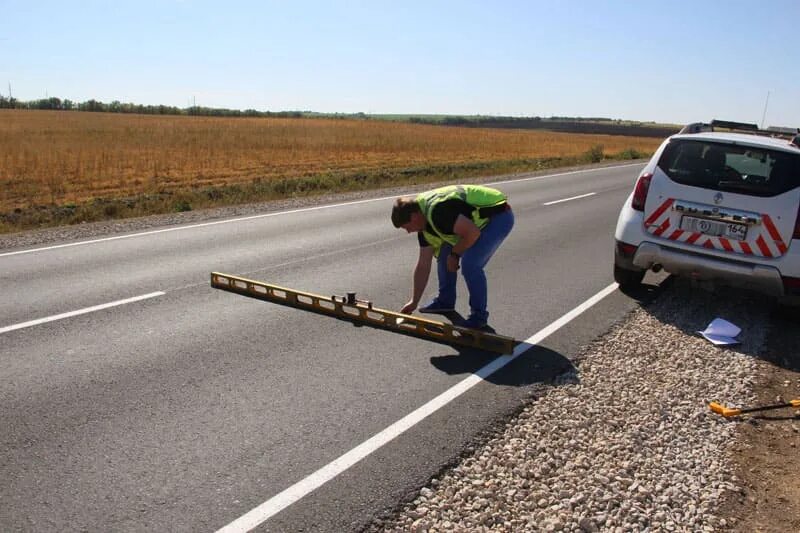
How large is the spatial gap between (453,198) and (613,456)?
238cm

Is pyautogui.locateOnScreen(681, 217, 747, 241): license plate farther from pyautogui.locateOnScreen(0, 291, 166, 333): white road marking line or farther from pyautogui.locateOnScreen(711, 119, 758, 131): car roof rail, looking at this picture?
pyautogui.locateOnScreen(0, 291, 166, 333): white road marking line

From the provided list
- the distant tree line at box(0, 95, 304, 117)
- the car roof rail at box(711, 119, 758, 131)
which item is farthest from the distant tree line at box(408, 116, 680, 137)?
the car roof rail at box(711, 119, 758, 131)

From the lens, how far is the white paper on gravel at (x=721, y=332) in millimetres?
5848

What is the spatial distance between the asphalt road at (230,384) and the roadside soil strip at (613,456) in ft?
0.75

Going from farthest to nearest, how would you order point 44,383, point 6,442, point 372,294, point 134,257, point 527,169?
point 527,169, point 134,257, point 372,294, point 44,383, point 6,442

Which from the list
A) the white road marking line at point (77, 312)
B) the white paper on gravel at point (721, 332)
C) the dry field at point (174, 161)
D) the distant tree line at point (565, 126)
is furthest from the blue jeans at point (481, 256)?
the distant tree line at point (565, 126)

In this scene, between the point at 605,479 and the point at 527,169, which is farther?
the point at 527,169

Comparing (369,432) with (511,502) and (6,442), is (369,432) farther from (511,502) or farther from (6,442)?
(6,442)

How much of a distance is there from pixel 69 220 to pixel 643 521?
12.5 metres

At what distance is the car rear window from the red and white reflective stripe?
306 mm

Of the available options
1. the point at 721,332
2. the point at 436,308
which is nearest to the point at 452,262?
the point at 436,308

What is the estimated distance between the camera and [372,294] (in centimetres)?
702

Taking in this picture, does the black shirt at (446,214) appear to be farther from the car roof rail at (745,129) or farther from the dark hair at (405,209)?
the car roof rail at (745,129)

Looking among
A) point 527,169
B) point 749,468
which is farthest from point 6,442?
point 527,169
